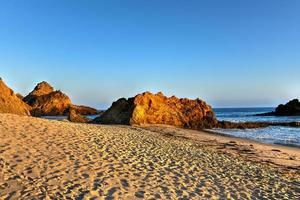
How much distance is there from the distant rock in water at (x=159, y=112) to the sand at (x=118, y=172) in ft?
69.4

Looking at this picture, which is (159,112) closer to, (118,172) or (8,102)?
(8,102)

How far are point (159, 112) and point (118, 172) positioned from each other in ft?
97.0

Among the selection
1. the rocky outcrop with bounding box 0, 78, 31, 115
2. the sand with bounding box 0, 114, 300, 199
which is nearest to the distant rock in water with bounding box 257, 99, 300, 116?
the rocky outcrop with bounding box 0, 78, 31, 115

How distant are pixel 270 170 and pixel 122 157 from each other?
587cm

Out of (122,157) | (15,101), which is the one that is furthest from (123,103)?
(122,157)

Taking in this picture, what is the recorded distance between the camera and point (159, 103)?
40.4 m

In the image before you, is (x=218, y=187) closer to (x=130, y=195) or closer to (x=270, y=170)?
(x=130, y=195)

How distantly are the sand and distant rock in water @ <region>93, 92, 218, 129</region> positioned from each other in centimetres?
2117

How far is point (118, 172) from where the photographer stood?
9898 mm

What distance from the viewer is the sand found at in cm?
821

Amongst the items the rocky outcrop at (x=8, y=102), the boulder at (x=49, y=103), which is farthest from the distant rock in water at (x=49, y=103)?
the rocky outcrop at (x=8, y=102)

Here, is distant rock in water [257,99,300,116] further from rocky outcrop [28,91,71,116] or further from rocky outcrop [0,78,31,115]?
rocky outcrop [0,78,31,115]

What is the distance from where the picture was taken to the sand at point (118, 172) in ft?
26.9

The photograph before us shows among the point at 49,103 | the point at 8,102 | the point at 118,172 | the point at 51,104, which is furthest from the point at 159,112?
the point at 49,103
